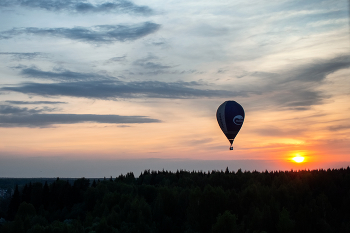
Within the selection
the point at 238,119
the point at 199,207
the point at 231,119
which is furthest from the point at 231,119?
the point at 199,207

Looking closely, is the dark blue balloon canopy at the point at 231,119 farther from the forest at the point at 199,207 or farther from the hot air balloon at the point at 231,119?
the forest at the point at 199,207

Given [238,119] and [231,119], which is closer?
[231,119]

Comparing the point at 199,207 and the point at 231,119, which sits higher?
the point at 231,119

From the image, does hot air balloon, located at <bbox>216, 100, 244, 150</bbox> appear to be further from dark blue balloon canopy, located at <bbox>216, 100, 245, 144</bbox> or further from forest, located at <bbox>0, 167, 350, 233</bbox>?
forest, located at <bbox>0, 167, 350, 233</bbox>

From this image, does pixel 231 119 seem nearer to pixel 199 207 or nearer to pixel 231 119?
pixel 231 119

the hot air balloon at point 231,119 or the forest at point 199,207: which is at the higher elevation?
the hot air balloon at point 231,119

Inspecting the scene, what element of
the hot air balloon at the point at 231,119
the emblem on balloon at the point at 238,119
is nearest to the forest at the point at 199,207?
the hot air balloon at the point at 231,119

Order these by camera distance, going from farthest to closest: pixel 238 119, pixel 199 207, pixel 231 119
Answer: pixel 199 207
pixel 238 119
pixel 231 119

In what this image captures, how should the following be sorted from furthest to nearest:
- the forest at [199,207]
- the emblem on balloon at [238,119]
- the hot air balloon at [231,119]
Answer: the forest at [199,207]
the emblem on balloon at [238,119]
the hot air balloon at [231,119]

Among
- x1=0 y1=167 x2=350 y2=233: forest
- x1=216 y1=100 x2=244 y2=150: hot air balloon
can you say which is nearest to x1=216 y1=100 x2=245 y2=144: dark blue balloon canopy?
x1=216 y1=100 x2=244 y2=150: hot air balloon
